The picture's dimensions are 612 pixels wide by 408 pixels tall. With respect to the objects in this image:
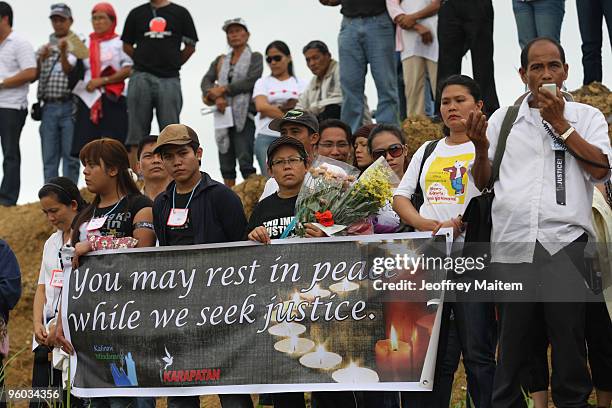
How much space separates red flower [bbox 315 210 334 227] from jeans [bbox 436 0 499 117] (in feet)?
13.4

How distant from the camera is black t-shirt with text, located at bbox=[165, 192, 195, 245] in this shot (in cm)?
696

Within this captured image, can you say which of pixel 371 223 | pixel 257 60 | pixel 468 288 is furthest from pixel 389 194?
pixel 257 60

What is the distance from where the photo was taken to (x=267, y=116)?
11.8 metres

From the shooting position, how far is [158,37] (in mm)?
12508

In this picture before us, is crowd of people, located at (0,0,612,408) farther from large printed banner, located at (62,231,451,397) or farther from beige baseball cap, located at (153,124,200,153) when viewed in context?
large printed banner, located at (62,231,451,397)

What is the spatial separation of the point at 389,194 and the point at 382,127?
1.20 meters

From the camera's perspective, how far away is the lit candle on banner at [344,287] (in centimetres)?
649

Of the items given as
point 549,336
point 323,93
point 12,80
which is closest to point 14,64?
point 12,80

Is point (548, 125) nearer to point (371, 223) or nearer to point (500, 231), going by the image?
point (500, 231)

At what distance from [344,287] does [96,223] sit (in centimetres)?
186

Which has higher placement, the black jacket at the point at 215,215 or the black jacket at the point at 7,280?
the black jacket at the point at 215,215

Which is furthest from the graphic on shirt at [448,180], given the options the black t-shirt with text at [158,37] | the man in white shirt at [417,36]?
the black t-shirt with text at [158,37]

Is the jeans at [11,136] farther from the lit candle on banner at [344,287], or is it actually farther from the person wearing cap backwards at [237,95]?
the lit candle on banner at [344,287]

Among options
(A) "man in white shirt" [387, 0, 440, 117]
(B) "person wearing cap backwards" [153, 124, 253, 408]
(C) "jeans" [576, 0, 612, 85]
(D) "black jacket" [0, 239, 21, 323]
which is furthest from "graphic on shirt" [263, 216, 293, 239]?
(C) "jeans" [576, 0, 612, 85]
